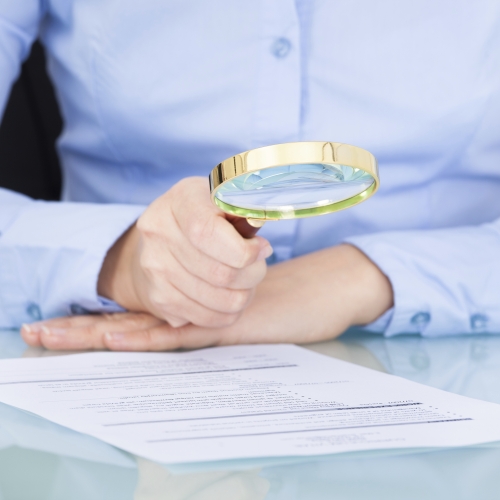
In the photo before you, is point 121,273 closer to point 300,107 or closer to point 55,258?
point 55,258

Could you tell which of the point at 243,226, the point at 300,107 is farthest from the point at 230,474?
the point at 300,107

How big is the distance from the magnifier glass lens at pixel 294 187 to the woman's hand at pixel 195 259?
0.06 m

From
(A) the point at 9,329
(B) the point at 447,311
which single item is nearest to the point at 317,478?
(B) the point at 447,311

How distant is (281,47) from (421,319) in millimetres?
388

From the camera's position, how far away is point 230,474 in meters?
0.34

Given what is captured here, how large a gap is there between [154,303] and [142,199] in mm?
343

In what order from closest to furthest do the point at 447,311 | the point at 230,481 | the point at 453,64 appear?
1. the point at 230,481
2. the point at 447,311
3. the point at 453,64

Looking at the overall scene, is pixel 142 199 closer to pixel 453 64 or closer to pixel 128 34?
pixel 128 34

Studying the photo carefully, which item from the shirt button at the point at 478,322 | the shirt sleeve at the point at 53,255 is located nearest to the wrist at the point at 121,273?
the shirt sleeve at the point at 53,255

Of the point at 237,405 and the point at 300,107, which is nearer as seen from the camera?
the point at 237,405

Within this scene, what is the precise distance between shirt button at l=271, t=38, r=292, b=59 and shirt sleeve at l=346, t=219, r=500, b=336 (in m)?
0.26

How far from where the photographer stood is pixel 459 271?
759mm

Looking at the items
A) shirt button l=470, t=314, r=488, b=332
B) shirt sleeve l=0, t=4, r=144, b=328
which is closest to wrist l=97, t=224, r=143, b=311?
shirt sleeve l=0, t=4, r=144, b=328

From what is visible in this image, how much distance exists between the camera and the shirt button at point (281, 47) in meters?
0.81
